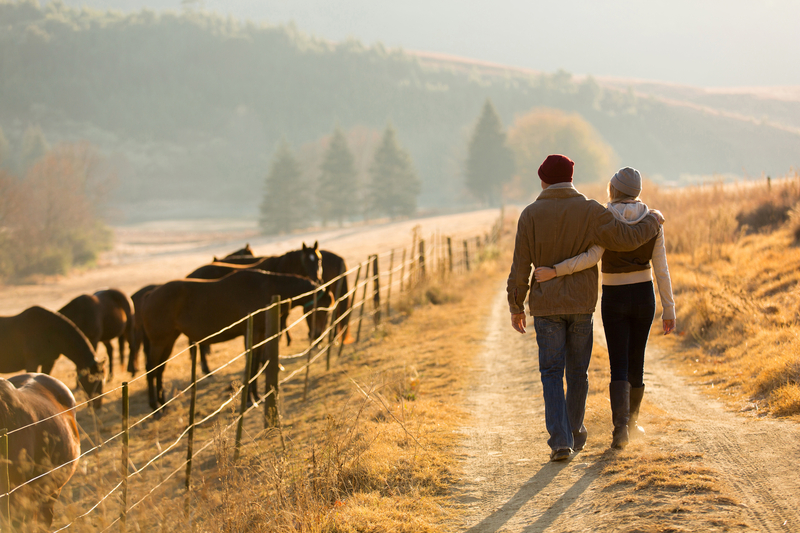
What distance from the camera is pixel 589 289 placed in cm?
384

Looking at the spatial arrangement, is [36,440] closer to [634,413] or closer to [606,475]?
[606,475]

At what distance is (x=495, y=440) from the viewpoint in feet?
15.9

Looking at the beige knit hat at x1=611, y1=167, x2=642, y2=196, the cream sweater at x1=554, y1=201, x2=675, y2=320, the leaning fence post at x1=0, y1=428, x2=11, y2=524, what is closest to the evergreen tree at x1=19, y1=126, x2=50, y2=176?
the leaning fence post at x1=0, y1=428, x2=11, y2=524

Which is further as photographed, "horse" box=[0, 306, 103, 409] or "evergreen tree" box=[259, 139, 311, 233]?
"evergreen tree" box=[259, 139, 311, 233]

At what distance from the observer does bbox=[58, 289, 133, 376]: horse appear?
33.5 ft

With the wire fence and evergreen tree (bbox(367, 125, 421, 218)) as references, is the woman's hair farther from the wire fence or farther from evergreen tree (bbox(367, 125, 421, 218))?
evergreen tree (bbox(367, 125, 421, 218))

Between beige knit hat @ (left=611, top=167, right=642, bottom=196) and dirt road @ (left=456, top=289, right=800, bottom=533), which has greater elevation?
beige knit hat @ (left=611, top=167, right=642, bottom=196)

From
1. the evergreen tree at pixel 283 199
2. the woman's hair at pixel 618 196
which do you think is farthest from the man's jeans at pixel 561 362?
the evergreen tree at pixel 283 199

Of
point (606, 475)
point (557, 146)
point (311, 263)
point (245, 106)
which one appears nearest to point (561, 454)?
point (606, 475)

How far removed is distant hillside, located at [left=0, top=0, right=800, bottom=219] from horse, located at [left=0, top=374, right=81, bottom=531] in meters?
76.9

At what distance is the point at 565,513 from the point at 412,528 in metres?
0.86

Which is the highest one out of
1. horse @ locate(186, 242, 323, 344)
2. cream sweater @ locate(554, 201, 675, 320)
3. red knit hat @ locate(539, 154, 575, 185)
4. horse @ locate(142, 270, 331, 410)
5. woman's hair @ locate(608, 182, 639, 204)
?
red knit hat @ locate(539, 154, 575, 185)

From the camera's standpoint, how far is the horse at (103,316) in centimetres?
1020

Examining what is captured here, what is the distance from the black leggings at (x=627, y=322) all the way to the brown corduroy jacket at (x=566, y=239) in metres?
0.22
